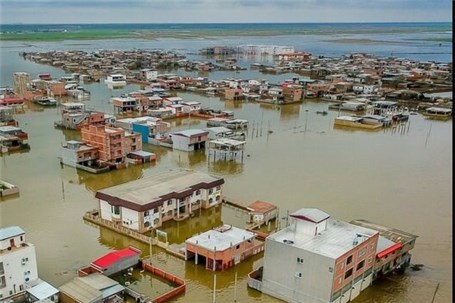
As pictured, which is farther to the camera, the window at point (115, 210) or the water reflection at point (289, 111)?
the water reflection at point (289, 111)

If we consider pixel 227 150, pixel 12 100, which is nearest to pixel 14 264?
pixel 227 150

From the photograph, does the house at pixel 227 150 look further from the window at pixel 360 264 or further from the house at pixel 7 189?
the window at pixel 360 264

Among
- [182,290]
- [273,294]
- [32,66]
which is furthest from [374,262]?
[32,66]

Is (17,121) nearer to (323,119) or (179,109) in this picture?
(179,109)

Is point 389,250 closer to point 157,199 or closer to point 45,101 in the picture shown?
point 157,199

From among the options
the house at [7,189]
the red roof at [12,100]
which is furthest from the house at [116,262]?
the red roof at [12,100]

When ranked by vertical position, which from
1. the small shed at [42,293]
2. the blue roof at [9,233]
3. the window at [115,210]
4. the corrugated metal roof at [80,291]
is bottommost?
the small shed at [42,293]

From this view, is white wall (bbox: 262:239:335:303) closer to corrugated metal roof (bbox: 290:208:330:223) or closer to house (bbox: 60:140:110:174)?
corrugated metal roof (bbox: 290:208:330:223)
